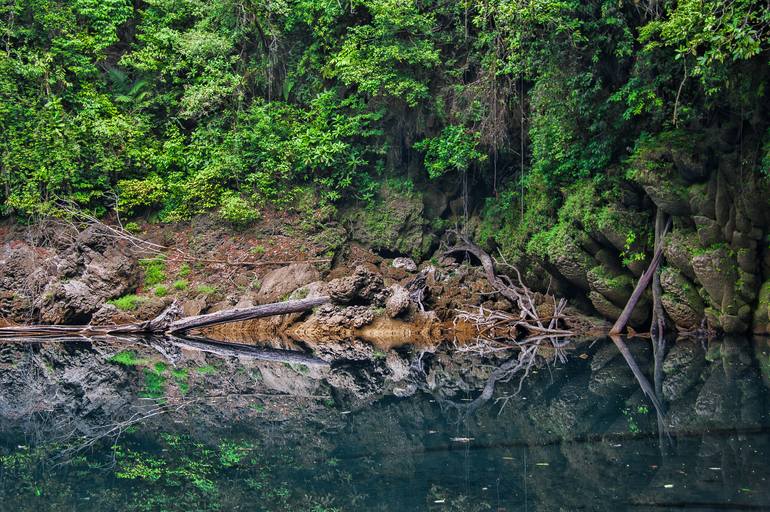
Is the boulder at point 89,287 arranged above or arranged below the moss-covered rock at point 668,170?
below

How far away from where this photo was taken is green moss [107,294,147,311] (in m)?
17.5

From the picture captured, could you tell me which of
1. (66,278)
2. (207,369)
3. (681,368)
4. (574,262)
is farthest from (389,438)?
(66,278)

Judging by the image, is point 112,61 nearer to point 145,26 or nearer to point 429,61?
point 145,26

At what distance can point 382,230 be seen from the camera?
770 inches

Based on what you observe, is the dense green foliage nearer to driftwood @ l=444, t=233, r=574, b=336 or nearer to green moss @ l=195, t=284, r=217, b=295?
driftwood @ l=444, t=233, r=574, b=336

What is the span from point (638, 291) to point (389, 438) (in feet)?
29.4

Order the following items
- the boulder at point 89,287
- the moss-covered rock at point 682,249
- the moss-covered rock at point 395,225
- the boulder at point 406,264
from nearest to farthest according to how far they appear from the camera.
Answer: the moss-covered rock at point 682,249, the boulder at point 89,287, the boulder at point 406,264, the moss-covered rock at point 395,225

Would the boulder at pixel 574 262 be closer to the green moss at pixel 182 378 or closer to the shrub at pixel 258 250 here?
the green moss at pixel 182 378

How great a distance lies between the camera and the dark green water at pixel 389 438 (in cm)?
483

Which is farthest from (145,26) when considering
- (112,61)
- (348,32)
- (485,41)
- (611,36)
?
(611,36)

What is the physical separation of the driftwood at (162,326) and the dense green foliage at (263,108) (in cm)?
422

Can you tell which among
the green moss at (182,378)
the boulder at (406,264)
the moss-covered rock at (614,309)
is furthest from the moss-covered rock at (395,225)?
the green moss at (182,378)

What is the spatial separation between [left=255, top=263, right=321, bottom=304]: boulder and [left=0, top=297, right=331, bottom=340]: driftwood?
3.45 ft

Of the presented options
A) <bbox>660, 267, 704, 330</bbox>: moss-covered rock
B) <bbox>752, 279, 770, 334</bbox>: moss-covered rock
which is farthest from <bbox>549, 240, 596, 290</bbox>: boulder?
<bbox>752, 279, 770, 334</bbox>: moss-covered rock
